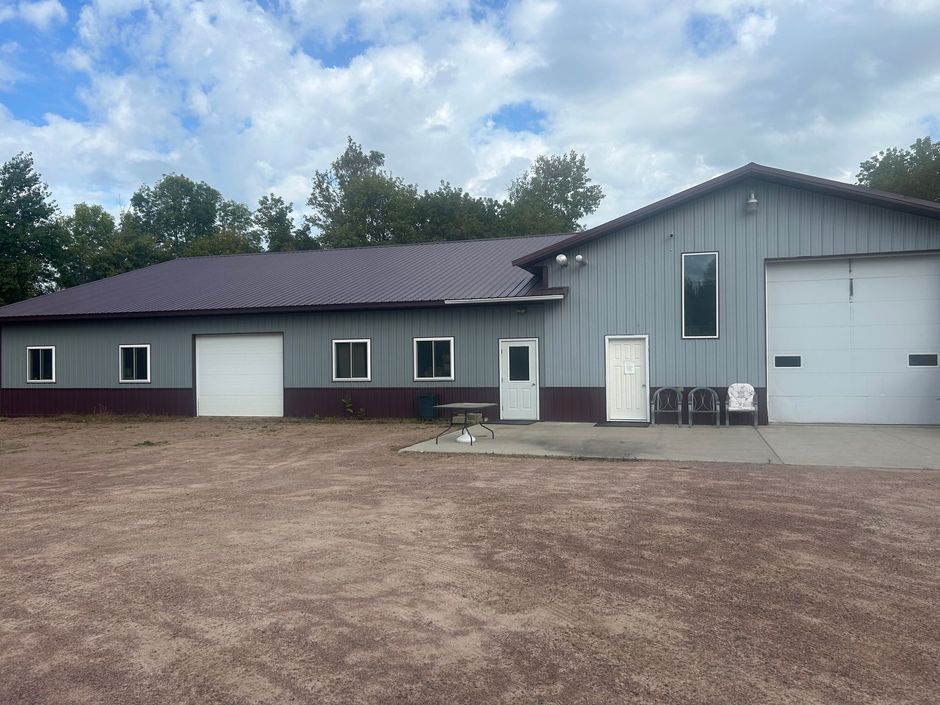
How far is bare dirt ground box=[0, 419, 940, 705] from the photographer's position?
326 centimetres

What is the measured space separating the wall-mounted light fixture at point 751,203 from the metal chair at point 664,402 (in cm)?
409

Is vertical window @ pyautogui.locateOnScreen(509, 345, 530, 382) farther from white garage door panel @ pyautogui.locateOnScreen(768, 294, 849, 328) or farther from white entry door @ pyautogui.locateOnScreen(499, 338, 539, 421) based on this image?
white garage door panel @ pyautogui.locateOnScreen(768, 294, 849, 328)

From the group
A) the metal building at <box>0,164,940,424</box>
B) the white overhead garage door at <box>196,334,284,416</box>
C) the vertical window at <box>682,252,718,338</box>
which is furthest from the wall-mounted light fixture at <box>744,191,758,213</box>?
the white overhead garage door at <box>196,334,284,416</box>

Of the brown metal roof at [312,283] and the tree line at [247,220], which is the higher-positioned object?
the tree line at [247,220]

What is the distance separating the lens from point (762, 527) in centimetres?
600

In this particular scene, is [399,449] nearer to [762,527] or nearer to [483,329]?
[483,329]

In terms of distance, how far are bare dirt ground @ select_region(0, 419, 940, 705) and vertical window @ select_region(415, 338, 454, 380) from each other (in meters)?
7.99

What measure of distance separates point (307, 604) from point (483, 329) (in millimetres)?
12177

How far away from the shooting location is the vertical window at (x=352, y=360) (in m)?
17.1

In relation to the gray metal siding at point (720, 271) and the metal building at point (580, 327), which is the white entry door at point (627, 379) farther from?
the gray metal siding at point (720, 271)

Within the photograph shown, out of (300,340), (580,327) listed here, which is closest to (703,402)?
(580,327)

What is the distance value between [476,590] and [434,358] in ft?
40.1

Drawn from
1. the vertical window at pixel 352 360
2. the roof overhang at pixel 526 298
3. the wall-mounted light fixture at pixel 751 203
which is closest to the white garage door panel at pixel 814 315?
the wall-mounted light fixture at pixel 751 203

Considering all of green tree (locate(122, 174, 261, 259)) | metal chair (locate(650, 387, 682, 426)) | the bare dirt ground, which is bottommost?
the bare dirt ground
